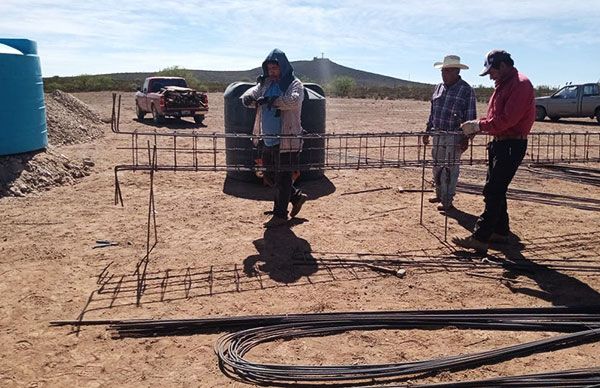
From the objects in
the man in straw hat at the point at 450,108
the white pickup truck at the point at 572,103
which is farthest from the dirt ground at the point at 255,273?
the white pickup truck at the point at 572,103

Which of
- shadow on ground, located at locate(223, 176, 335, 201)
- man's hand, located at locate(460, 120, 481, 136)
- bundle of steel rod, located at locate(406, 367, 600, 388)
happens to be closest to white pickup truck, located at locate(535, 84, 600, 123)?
shadow on ground, located at locate(223, 176, 335, 201)

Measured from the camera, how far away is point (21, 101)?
8625 millimetres

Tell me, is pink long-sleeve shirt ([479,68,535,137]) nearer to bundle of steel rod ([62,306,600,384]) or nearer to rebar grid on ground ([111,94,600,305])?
rebar grid on ground ([111,94,600,305])

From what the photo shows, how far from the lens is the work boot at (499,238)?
19.6 ft

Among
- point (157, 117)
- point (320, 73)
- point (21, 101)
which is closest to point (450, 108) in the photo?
point (21, 101)

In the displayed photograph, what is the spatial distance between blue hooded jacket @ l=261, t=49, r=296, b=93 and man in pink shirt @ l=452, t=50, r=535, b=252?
2031 millimetres

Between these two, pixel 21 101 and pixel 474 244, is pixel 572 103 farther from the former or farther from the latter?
pixel 21 101

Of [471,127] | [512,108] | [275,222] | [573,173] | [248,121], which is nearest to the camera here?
[512,108]

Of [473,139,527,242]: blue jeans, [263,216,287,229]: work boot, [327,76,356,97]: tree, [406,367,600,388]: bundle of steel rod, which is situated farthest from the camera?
[327,76,356,97]: tree

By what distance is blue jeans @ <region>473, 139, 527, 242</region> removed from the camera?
5.38 meters

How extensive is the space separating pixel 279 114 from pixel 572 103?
19.3 metres

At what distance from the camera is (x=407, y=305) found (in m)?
4.47

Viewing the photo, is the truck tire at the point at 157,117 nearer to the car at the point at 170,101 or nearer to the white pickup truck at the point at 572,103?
the car at the point at 170,101

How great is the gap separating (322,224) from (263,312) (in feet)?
8.39
